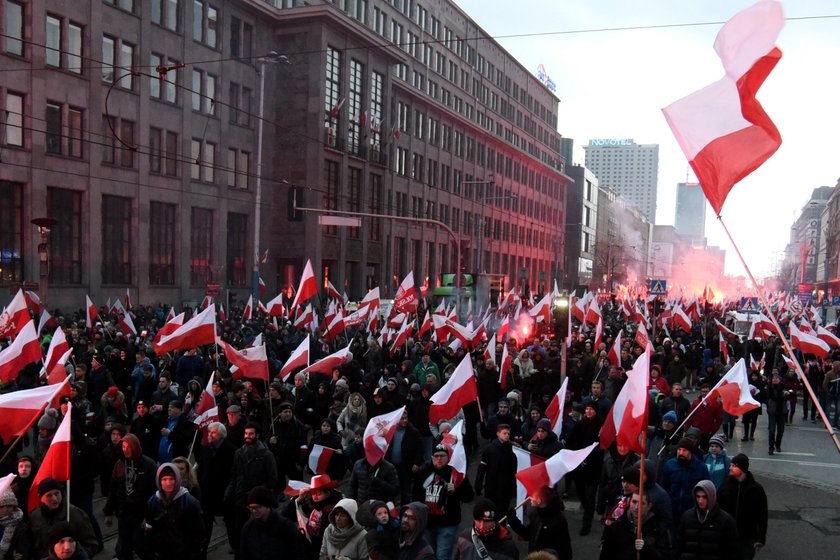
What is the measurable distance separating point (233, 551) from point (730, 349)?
17639mm

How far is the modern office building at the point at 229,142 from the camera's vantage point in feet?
108

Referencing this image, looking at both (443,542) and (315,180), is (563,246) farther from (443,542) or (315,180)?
(443,542)

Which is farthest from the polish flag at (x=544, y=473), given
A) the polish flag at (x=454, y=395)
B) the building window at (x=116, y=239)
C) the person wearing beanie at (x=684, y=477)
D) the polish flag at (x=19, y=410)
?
the building window at (x=116, y=239)

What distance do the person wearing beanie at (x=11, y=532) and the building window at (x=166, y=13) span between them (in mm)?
37231

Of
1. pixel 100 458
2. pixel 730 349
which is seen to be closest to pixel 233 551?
pixel 100 458

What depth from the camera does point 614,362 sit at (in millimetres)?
14578

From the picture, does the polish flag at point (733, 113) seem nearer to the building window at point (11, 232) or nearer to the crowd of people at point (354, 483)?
the crowd of people at point (354, 483)

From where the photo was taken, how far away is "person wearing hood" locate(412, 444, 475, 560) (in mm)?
7098

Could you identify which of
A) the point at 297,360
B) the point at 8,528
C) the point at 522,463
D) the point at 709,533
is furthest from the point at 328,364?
the point at 709,533

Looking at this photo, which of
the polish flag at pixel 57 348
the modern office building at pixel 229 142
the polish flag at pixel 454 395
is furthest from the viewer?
the modern office building at pixel 229 142

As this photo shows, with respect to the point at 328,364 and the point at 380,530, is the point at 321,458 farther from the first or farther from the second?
the point at 328,364

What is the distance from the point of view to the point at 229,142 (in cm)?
4425

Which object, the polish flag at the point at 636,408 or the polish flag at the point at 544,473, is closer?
the polish flag at the point at 544,473

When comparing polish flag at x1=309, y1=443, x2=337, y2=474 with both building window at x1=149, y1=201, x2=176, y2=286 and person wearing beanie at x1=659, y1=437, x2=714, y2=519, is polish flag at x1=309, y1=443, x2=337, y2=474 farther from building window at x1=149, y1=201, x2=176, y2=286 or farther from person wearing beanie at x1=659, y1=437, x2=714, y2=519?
building window at x1=149, y1=201, x2=176, y2=286
